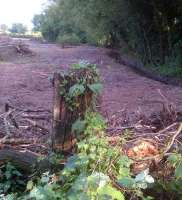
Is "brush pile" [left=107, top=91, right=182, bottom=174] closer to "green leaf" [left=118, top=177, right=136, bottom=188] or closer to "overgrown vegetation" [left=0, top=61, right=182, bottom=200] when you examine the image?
"overgrown vegetation" [left=0, top=61, right=182, bottom=200]

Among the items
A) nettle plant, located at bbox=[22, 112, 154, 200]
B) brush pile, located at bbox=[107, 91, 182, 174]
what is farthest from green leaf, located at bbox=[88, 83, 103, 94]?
brush pile, located at bbox=[107, 91, 182, 174]

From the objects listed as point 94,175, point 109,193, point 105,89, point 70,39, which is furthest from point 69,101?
point 70,39

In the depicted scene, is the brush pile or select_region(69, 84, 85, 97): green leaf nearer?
the brush pile

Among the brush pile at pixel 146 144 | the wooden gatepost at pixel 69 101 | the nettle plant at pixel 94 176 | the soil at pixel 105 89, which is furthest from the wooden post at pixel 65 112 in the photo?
the soil at pixel 105 89

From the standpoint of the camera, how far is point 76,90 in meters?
4.21

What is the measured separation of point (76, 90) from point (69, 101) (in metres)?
0.16

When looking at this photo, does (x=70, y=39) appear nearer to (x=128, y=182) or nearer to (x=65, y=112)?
(x=65, y=112)

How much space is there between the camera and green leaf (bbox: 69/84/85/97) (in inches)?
166

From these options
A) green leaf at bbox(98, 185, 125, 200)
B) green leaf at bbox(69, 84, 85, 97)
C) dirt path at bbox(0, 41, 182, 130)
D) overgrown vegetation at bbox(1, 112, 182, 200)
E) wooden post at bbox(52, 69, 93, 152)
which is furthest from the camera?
dirt path at bbox(0, 41, 182, 130)

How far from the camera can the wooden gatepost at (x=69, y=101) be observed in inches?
169

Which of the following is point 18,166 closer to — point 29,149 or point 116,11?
point 29,149

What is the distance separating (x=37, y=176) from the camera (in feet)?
14.1

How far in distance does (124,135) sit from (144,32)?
17751 mm

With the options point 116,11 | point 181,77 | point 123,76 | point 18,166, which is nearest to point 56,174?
point 18,166
